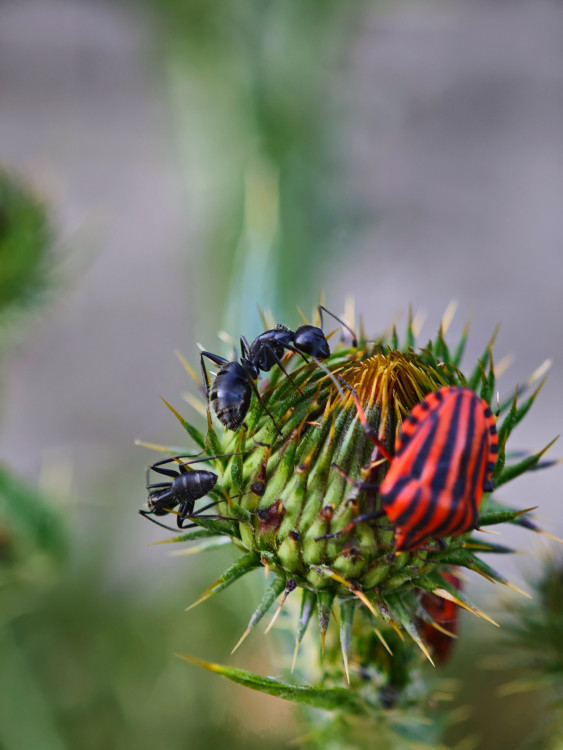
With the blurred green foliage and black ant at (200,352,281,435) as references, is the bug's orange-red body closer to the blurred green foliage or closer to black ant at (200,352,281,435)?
black ant at (200,352,281,435)

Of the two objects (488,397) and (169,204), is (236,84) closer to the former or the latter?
(169,204)

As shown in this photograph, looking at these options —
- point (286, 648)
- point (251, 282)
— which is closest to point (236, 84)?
point (251, 282)

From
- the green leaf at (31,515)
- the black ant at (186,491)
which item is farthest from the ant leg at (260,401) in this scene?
the green leaf at (31,515)

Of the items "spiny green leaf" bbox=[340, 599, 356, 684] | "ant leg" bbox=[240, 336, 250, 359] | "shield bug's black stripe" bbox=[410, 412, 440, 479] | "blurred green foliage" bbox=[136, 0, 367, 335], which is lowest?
"spiny green leaf" bbox=[340, 599, 356, 684]

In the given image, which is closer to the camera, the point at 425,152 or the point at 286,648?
the point at 286,648

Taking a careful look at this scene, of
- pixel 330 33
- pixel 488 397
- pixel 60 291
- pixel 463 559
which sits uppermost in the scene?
pixel 330 33

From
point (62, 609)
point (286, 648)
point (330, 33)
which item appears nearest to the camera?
point (286, 648)

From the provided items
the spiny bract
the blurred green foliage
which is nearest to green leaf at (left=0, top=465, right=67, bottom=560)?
the blurred green foliage

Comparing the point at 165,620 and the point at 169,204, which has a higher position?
the point at 169,204
